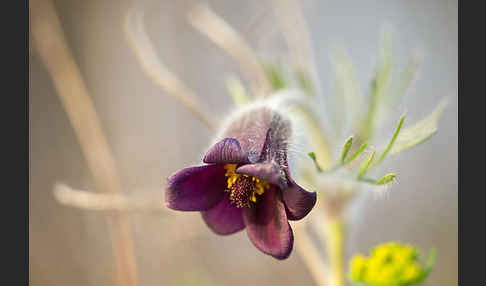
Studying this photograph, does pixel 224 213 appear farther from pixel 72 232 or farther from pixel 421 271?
pixel 72 232

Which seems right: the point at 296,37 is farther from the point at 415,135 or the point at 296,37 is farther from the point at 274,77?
the point at 415,135

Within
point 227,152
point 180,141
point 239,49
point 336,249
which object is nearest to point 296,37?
Answer: point 239,49

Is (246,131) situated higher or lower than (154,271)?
higher

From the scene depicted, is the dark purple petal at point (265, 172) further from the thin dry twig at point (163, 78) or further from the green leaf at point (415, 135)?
the thin dry twig at point (163, 78)

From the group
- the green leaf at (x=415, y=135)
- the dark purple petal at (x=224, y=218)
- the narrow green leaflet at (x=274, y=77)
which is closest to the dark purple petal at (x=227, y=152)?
the dark purple petal at (x=224, y=218)

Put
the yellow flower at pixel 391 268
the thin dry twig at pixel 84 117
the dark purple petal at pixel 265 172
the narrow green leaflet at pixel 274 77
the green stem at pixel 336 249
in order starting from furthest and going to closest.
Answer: the thin dry twig at pixel 84 117, the narrow green leaflet at pixel 274 77, the green stem at pixel 336 249, the yellow flower at pixel 391 268, the dark purple petal at pixel 265 172

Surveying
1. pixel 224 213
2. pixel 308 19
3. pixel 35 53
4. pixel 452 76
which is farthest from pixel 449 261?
pixel 35 53

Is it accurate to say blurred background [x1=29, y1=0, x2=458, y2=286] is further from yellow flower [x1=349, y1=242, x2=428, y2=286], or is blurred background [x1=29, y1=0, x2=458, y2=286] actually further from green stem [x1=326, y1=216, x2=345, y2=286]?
yellow flower [x1=349, y1=242, x2=428, y2=286]
